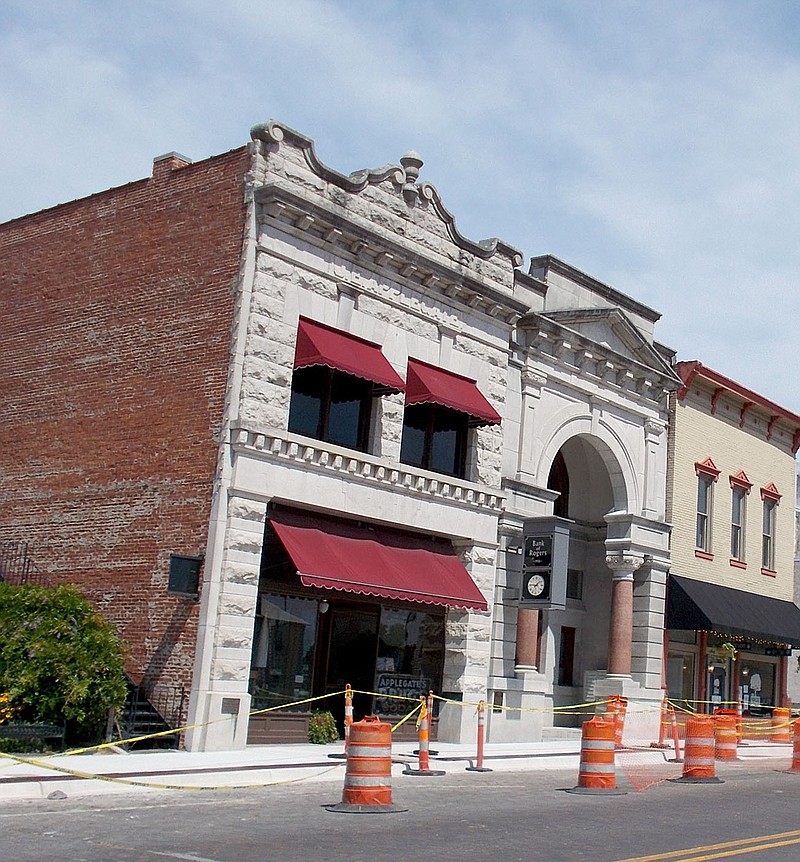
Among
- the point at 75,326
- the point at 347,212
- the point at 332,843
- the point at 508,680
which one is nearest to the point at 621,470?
the point at 508,680

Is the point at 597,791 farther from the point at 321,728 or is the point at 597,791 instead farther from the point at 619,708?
the point at 619,708

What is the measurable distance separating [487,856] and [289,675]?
11.5 m

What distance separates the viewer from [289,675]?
21891 millimetres

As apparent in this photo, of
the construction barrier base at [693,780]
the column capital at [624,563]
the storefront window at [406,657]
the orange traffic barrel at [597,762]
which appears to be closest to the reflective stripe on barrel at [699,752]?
the construction barrier base at [693,780]

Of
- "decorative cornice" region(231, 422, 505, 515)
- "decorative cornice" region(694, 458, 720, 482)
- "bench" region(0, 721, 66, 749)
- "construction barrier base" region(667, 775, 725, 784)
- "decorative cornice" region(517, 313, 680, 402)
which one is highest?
"decorative cornice" region(517, 313, 680, 402)

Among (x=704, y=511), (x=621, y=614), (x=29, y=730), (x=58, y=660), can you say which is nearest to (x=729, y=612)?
(x=704, y=511)

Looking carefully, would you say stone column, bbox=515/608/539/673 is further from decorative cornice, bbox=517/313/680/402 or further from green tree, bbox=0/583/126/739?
green tree, bbox=0/583/126/739

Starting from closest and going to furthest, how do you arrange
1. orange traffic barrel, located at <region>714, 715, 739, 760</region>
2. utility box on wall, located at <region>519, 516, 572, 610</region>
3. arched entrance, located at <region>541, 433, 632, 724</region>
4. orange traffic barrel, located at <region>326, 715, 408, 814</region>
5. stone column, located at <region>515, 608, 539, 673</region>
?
orange traffic barrel, located at <region>326, 715, 408, 814</region>, orange traffic barrel, located at <region>714, 715, 739, 760</region>, utility box on wall, located at <region>519, 516, 572, 610</region>, stone column, located at <region>515, 608, 539, 673</region>, arched entrance, located at <region>541, 433, 632, 724</region>

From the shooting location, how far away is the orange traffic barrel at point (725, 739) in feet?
82.8

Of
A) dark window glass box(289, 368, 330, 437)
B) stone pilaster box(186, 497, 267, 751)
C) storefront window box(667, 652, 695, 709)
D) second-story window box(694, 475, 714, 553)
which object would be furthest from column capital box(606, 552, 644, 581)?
stone pilaster box(186, 497, 267, 751)

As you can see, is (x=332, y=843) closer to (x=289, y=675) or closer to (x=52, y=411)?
(x=289, y=675)

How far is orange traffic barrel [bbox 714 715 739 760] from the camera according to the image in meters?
25.2

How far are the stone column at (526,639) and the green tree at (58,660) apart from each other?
10.3 meters

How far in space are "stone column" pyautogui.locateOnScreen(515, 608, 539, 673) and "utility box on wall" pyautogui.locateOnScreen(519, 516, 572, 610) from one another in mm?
971
